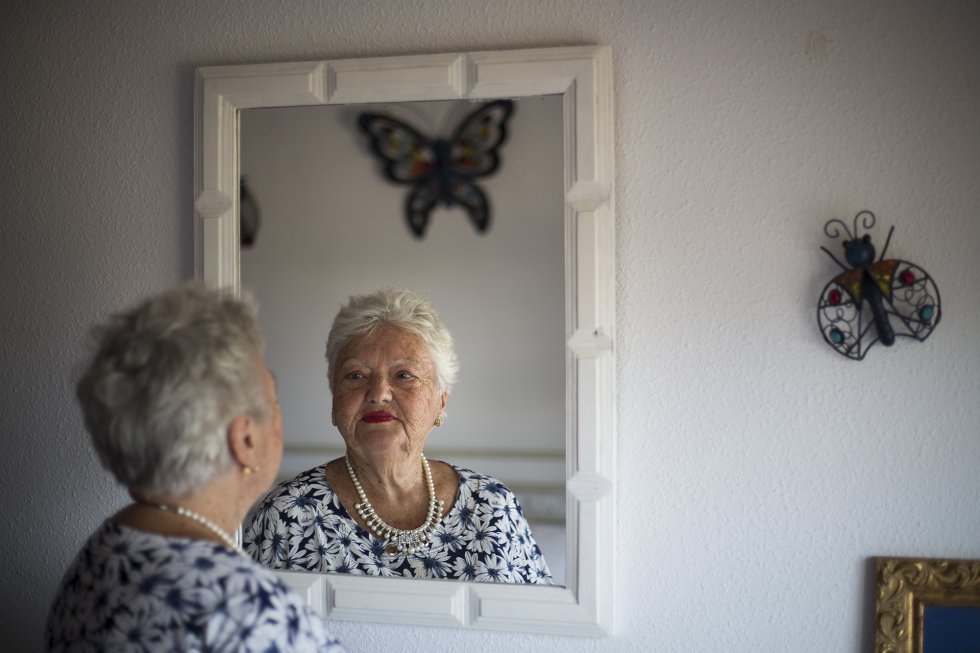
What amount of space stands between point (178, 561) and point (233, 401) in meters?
0.23

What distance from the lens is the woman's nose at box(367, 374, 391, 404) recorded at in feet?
6.52

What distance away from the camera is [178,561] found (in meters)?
1.25

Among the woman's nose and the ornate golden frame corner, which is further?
the woman's nose

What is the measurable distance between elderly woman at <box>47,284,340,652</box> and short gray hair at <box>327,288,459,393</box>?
1.97ft

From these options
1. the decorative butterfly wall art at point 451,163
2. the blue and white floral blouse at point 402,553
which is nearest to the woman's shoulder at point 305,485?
the blue and white floral blouse at point 402,553

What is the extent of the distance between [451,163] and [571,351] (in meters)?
0.48

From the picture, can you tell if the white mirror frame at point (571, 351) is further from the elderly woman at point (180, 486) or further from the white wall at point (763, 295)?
the elderly woman at point (180, 486)

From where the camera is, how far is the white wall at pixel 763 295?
73.2 inches

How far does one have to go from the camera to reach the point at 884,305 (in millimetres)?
1863

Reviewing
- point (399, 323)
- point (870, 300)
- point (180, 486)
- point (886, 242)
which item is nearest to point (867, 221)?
point (886, 242)

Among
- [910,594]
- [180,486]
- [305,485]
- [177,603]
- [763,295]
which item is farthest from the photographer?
[305,485]

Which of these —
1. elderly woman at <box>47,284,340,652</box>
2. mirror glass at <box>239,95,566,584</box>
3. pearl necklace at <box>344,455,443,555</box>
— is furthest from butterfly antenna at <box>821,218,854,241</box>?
elderly woman at <box>47,284,340,652</box>

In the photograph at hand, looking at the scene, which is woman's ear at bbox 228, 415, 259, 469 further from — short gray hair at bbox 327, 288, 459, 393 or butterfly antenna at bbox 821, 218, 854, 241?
butterfly antenna at bbox 821, 218, 854, 241

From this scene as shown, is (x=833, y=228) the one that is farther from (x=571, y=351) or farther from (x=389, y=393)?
(x=389, y=393)
